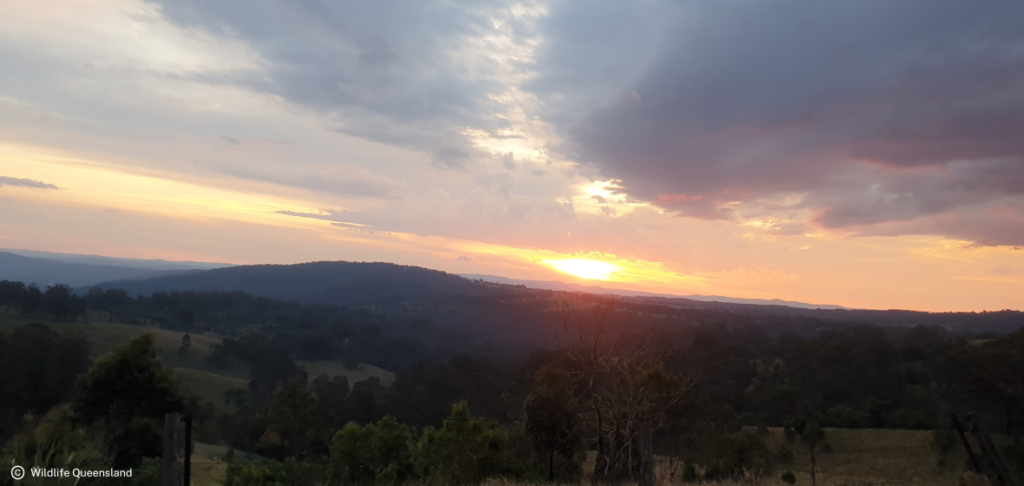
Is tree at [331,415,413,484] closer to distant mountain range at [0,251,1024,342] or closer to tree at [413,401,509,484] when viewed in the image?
tree at [413,401,509,484]

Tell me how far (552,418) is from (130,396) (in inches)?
619

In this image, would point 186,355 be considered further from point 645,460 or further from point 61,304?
point 645,460

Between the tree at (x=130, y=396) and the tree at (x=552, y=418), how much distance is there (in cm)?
1310

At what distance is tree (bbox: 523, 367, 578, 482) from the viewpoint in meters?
16.3

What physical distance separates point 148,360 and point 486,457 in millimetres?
13321

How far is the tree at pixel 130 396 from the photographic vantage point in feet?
62.6

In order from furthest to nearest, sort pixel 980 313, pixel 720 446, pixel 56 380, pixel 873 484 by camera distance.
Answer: pixel 980 313 < pixel 56 380 < pixel 720 446 < pixel 873 484

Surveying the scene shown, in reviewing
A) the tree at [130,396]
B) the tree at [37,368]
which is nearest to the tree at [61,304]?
the tree at [37,368]

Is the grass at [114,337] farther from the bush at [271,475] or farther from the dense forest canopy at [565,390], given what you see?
the bush at [271,475]

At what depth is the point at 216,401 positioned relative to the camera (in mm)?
61312

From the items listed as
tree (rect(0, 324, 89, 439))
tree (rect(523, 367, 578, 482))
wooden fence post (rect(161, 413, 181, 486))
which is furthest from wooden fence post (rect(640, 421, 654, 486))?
tree (rect(0, 324, 89, 439))

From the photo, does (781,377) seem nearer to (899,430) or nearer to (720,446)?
(899,430)

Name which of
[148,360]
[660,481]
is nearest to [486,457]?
[660,481]

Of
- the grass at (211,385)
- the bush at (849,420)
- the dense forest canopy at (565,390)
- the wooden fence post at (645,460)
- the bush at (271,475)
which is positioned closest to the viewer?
the wooden fence post at (645,460)
